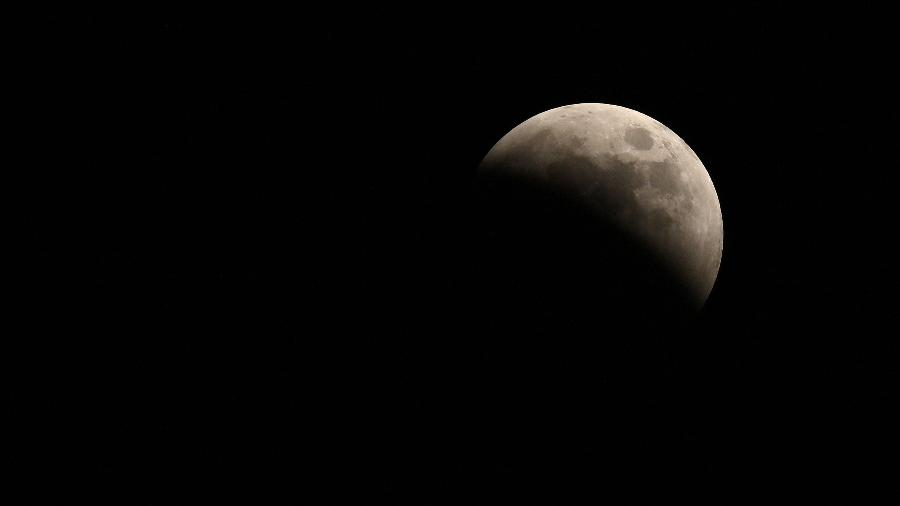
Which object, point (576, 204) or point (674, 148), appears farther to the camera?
point (674, 148)

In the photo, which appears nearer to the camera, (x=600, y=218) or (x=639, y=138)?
(x=600, y=218)

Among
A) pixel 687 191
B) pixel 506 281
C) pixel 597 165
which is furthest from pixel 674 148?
pixel 506 281

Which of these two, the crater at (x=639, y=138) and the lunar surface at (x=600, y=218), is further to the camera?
the crater at (x=639, y=138)

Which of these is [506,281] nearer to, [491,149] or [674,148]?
[491,149]

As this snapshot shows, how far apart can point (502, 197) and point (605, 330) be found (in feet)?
3.45

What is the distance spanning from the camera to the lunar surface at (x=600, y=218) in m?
4.11

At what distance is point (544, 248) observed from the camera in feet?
13.5

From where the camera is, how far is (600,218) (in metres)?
4.10

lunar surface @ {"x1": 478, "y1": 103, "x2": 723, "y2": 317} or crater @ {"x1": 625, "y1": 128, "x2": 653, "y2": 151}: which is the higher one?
crater @ {"x1": 625, "y1": 128, "x2": 653, "y2": 151}

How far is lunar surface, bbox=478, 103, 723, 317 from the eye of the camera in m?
4.11

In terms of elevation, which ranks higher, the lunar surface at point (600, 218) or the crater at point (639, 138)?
the crater at point (639, 138)

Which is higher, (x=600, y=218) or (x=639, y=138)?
(x=639, y=138)

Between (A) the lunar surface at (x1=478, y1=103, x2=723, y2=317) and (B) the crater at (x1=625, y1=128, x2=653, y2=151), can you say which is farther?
(B) the crater at (x1=625, y1=128, x2=653, y2=151)

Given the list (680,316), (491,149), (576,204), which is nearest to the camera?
(576,204)
